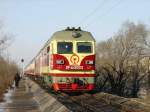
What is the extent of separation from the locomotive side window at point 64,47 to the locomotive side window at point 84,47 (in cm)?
46

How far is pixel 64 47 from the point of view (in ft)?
80.2

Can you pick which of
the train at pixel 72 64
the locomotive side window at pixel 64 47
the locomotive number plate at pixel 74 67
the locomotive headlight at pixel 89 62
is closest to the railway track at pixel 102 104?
the train at pixel 72 64

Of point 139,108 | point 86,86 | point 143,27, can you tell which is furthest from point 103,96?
point 143,27

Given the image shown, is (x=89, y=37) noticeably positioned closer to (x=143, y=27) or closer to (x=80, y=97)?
(x=80, y=97)

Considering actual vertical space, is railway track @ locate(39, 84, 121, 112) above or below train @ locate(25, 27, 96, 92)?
below

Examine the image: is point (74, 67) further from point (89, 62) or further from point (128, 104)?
point (128, 104)

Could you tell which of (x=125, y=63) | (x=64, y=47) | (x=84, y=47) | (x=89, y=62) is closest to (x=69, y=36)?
(x=64, y=47)

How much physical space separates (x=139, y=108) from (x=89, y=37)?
7.24 m

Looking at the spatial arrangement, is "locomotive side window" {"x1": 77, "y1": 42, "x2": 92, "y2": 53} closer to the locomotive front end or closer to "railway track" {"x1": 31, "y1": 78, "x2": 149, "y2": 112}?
the locomotive front end

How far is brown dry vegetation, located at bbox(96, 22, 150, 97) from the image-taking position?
41.2 meters

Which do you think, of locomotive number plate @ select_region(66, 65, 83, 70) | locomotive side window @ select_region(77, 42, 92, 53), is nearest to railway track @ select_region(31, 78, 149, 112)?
locomotive number plate @ select_region(66, 65, 83, 70)

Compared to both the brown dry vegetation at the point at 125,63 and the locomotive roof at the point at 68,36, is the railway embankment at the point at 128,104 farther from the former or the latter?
the brown dry vegetation at the point at 125,63

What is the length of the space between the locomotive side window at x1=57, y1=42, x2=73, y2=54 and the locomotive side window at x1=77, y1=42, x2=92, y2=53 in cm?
46

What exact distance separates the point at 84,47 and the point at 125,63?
32.0m
